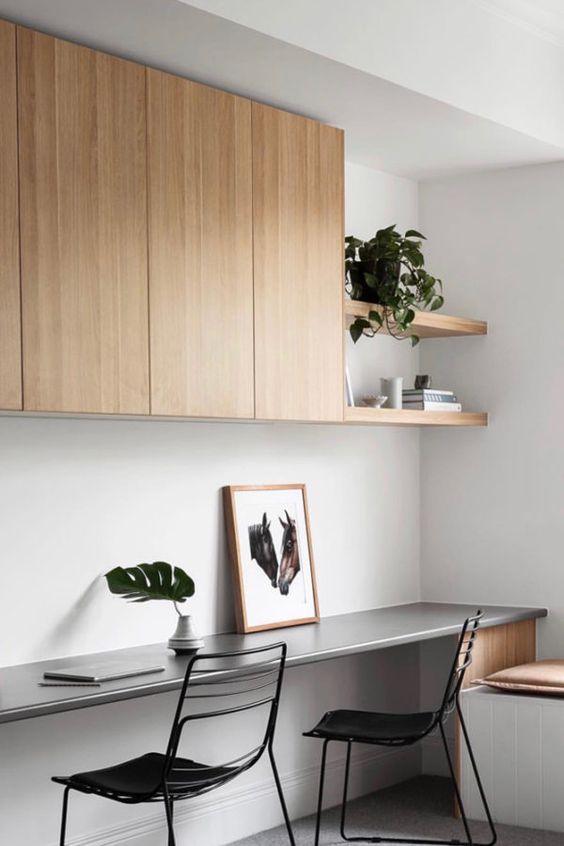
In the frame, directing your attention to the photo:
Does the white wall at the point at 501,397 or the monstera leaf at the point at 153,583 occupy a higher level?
the white wall at the point at 501,397

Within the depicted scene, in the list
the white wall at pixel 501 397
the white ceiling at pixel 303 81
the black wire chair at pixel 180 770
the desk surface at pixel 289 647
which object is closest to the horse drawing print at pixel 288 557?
the desk surface at pixel 289 647

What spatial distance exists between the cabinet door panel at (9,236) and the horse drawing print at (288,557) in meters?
1.56

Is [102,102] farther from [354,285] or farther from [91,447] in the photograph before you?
[354,285]

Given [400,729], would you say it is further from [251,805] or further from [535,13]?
[535,13]

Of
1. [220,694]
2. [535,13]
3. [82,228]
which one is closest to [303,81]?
[82,228]

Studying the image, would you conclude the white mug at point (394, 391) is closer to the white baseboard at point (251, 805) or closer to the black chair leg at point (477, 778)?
the black chair leg at point (477, 778)

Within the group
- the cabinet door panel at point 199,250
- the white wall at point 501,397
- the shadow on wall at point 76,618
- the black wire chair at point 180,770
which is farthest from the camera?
the white wall at point 501,397

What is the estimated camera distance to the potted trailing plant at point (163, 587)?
3664 millimetres

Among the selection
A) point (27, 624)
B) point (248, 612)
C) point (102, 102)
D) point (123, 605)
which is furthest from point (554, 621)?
point (102, 102)

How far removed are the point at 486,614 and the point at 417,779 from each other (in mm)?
840

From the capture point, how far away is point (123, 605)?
388cm

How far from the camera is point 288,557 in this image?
443cm

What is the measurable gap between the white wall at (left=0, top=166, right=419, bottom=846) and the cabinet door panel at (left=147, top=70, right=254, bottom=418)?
16.4 inches

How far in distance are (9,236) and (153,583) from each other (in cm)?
116
